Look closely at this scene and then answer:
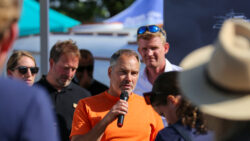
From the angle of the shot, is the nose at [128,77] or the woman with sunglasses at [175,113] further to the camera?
the nose at [128,77]

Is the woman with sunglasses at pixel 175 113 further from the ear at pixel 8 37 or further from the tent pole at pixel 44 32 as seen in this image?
the tent pole at pixel 44 32

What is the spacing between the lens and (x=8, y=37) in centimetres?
131

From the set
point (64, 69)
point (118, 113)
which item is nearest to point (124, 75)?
point (118, 113)

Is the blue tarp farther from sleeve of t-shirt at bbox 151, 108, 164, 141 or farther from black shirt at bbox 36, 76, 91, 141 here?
sleeve of t-shirt at bbox 151, 108, 164, 141

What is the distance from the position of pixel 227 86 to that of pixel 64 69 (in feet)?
9.13

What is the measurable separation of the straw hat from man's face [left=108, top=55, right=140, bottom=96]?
1932 mm

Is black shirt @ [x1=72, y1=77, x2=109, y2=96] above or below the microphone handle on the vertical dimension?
below

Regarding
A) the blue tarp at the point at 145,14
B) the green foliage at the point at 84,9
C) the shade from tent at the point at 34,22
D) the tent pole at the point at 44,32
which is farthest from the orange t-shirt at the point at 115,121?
the green foliage at the point at 84,9

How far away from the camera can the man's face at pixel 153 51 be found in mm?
4016

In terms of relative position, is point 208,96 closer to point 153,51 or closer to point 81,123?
point 81,123

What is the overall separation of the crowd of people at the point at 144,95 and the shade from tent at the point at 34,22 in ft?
16.1

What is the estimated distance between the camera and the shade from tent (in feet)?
29.1

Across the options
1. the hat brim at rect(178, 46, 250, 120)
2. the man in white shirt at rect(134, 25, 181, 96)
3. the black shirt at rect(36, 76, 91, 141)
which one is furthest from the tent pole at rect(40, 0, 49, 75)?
the hat brim at rect(178, 46, 250, 120)

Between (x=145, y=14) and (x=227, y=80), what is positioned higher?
(x=145, y=14)
